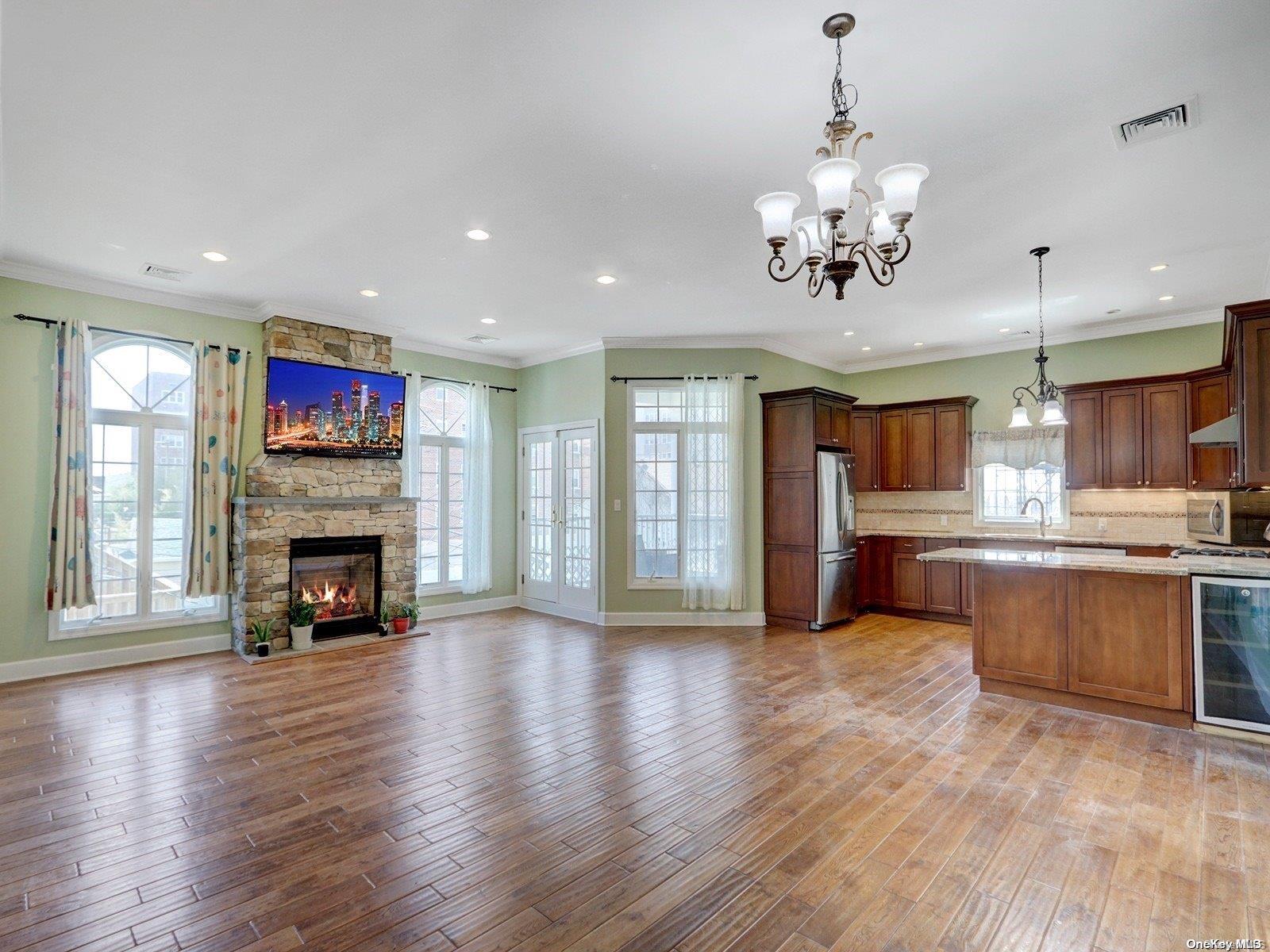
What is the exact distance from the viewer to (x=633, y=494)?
6.92 meters

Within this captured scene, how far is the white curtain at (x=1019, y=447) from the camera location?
268 inches

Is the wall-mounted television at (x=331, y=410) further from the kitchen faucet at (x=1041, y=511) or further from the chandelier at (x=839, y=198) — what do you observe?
the kitchen faucet at (x=1041, y=511)

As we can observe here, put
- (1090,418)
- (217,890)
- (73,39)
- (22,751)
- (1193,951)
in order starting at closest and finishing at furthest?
(1193,951) < (217,890) < (73,39) < (22,751) < (1090,418)

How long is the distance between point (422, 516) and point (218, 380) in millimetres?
2374

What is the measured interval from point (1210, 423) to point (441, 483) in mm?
7409

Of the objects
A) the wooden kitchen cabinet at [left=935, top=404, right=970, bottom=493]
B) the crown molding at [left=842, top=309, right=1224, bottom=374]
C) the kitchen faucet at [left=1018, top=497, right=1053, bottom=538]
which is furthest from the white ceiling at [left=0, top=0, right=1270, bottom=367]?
the kitchen faucet at [left=1018, top=497, right=1053, bottom=538]

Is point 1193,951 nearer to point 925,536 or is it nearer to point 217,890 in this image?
point 217,890

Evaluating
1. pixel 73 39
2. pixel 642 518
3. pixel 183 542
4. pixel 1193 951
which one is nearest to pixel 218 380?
pixel 183 542

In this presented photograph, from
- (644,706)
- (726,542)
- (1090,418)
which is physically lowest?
(644,706)

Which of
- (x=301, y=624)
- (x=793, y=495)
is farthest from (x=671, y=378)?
(x=301, y=624)

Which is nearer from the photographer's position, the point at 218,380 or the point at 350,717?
the point at 350,717

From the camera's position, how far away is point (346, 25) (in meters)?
2.32

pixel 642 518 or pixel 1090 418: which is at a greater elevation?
pixel 1090 418

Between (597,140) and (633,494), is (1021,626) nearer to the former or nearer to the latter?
(633,494)
